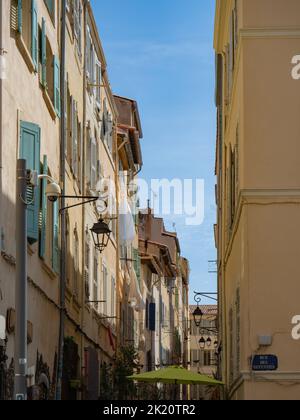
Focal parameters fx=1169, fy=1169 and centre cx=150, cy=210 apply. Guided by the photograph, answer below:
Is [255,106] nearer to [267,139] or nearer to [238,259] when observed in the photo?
[267,139]

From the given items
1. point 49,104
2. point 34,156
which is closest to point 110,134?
point 49,104

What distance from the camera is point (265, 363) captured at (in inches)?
714

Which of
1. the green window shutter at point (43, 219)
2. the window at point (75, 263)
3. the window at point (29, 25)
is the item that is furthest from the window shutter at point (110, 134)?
the window at point (29, 25)

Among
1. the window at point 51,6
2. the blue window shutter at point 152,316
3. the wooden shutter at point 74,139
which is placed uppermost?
the window at point 51,6

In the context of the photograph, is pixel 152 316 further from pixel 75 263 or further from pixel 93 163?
pixel 75 263

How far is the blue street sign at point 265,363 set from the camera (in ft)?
59.4

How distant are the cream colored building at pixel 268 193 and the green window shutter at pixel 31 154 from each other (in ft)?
11.0

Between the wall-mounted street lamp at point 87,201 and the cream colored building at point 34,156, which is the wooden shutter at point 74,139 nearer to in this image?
the wall-mounted street lamp at point 87,201

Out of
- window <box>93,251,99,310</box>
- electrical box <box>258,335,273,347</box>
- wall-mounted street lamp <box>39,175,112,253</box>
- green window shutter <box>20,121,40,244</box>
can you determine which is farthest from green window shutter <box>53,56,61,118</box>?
window <box>93,251,99,310</box>

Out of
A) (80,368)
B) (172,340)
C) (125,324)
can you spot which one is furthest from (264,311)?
(172,340)

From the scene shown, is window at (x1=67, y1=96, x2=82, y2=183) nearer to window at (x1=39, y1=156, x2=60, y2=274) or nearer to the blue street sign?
window at (x1=39, y1=156, x2=60, y2=274)

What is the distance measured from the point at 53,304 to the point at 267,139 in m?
6.15

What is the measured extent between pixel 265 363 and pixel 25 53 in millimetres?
6241

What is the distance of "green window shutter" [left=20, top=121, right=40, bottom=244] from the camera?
1866cm
